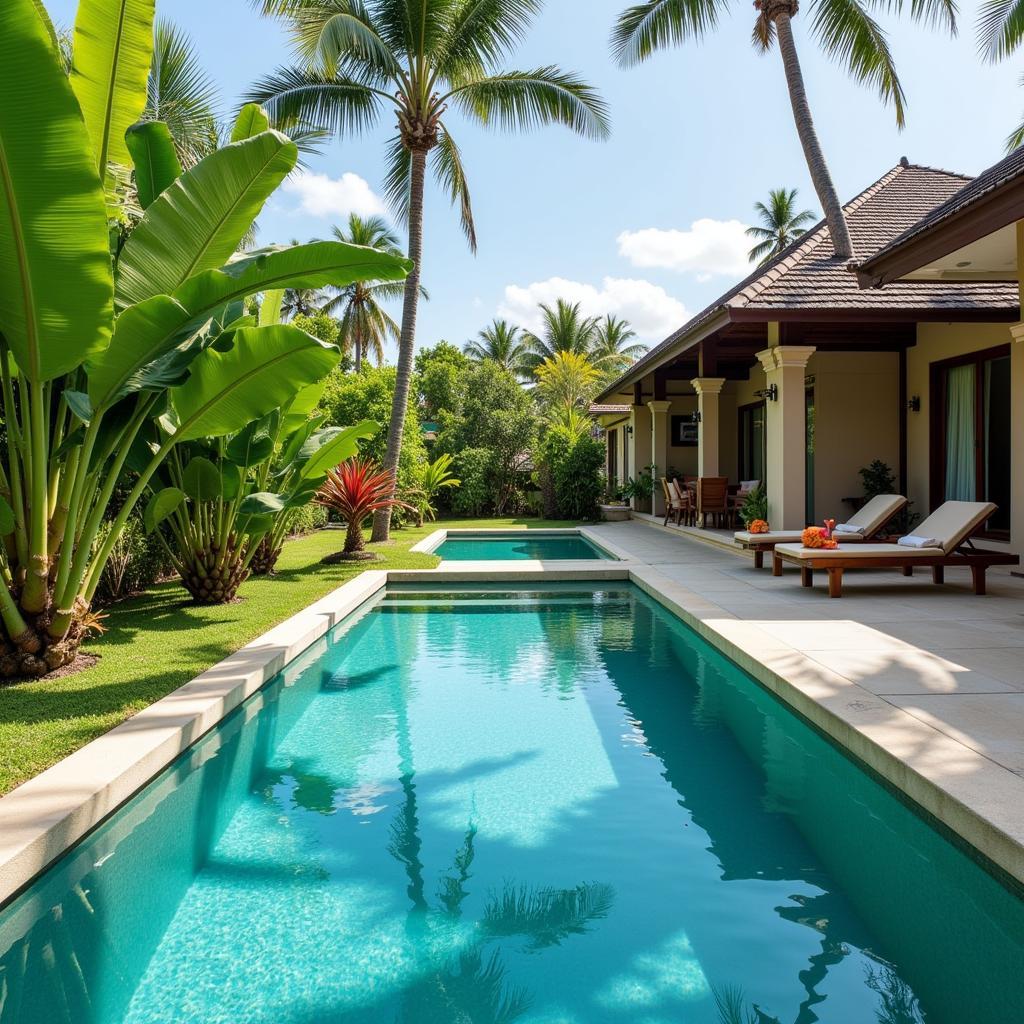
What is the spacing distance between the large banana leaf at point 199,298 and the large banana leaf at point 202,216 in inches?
10.4

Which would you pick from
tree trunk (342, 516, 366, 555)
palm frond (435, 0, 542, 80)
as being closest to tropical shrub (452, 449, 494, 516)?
palm frond (435, 0, 542, 80)

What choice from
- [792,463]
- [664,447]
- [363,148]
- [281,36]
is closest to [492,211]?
[363,148]

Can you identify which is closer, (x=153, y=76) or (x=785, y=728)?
(x=785, y=728)

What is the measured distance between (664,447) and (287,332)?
16.1 metres

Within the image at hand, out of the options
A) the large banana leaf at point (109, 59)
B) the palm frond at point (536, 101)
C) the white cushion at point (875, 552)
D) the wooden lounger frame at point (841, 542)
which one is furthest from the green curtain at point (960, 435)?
the large banana leaf at point (109, 59)

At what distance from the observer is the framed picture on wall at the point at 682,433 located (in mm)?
22516

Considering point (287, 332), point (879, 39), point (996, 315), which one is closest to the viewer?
point (287, 332)

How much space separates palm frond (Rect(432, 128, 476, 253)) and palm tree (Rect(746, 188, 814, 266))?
30.6 metres

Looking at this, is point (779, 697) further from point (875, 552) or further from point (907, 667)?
point (875, 552)

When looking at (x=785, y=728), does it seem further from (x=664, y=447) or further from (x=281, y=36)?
(x=664, y=447)

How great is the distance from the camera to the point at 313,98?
14.8 metres

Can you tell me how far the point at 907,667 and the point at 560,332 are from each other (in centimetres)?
4283

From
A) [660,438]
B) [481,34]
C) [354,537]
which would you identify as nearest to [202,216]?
[354,537]

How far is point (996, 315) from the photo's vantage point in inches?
442
